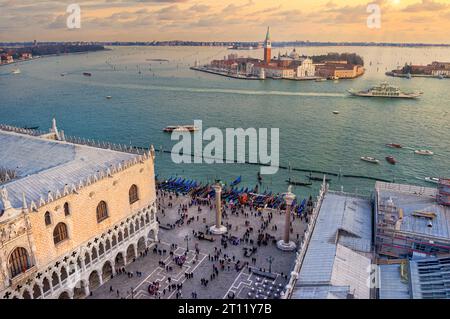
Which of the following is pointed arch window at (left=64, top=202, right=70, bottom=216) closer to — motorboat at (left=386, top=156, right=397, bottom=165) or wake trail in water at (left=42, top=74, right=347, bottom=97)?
motorboat at (left=386, top=156, right=397, bottom=165)

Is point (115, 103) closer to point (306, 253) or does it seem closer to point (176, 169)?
point (176, 169)

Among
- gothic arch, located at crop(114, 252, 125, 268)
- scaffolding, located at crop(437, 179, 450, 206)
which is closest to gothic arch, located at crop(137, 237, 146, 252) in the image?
gothic arch, located at crop(114, 252, 125, 268)

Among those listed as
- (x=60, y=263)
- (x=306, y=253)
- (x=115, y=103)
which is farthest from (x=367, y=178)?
(x=115, y=103)

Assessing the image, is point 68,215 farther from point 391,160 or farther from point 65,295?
point 391,160

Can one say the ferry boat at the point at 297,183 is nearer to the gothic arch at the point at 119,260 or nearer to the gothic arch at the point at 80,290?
the gothic arch at the point at 119,260

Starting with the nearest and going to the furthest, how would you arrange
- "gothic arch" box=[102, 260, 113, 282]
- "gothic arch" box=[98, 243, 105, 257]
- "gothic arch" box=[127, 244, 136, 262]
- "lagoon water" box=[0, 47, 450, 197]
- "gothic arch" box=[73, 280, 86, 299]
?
"gothic arch" box=[73, 280, 86, 299]
"gothic arch" box=[98, 243, 105, 257]
"gothic arch" box=[102, 260, 113, 282]
"gothic arch" box=[127, 244, 136, 262]
"lagoon water" box=[0, 47, 450, 197]

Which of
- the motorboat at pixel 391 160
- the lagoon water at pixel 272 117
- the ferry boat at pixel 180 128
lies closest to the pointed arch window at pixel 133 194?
the lagoon water at pixel 272 117

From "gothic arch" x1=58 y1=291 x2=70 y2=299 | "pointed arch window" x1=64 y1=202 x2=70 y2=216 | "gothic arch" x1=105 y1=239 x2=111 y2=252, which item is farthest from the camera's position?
"gothic arch" x1=105 y1=239 x2=111 y2=252
